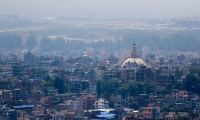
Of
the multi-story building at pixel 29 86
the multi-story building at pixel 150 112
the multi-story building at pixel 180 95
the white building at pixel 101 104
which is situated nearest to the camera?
the multi-story building at pixel 150 112

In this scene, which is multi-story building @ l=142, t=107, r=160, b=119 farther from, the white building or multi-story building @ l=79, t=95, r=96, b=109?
multi-story building @ l=79, t=95, r=96, b=109

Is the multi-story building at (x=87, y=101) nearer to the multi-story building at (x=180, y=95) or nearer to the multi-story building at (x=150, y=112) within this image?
the multi-story building at (x=150, y=112)

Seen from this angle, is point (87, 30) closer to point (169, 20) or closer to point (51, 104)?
point (169, 20)

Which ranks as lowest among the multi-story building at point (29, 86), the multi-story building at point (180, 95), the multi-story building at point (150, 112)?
the multi-story building at point (150, 112)

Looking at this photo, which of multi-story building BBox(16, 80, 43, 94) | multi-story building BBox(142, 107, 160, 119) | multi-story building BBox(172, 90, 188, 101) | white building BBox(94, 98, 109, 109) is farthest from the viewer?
multi-story building BBox(16, 80, 43, 94)

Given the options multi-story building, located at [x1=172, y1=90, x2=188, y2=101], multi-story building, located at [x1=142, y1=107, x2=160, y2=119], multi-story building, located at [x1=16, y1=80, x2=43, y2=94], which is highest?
multi-story building, located at [x1=16, y1=80, x2=43, y2=94]

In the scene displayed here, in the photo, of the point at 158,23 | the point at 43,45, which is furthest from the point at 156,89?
the point at 158,23

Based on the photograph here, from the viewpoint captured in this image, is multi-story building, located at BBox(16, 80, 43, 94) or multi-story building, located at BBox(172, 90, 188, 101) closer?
multi-story building, located at BBox(172, 90, 188, 101)

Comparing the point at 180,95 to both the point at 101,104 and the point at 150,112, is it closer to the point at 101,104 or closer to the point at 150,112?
the point at 101,104

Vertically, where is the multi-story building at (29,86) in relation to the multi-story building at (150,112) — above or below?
above

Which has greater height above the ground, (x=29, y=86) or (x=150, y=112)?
(x=29, y=86)

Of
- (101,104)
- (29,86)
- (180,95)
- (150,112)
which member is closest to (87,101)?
(101,104)
